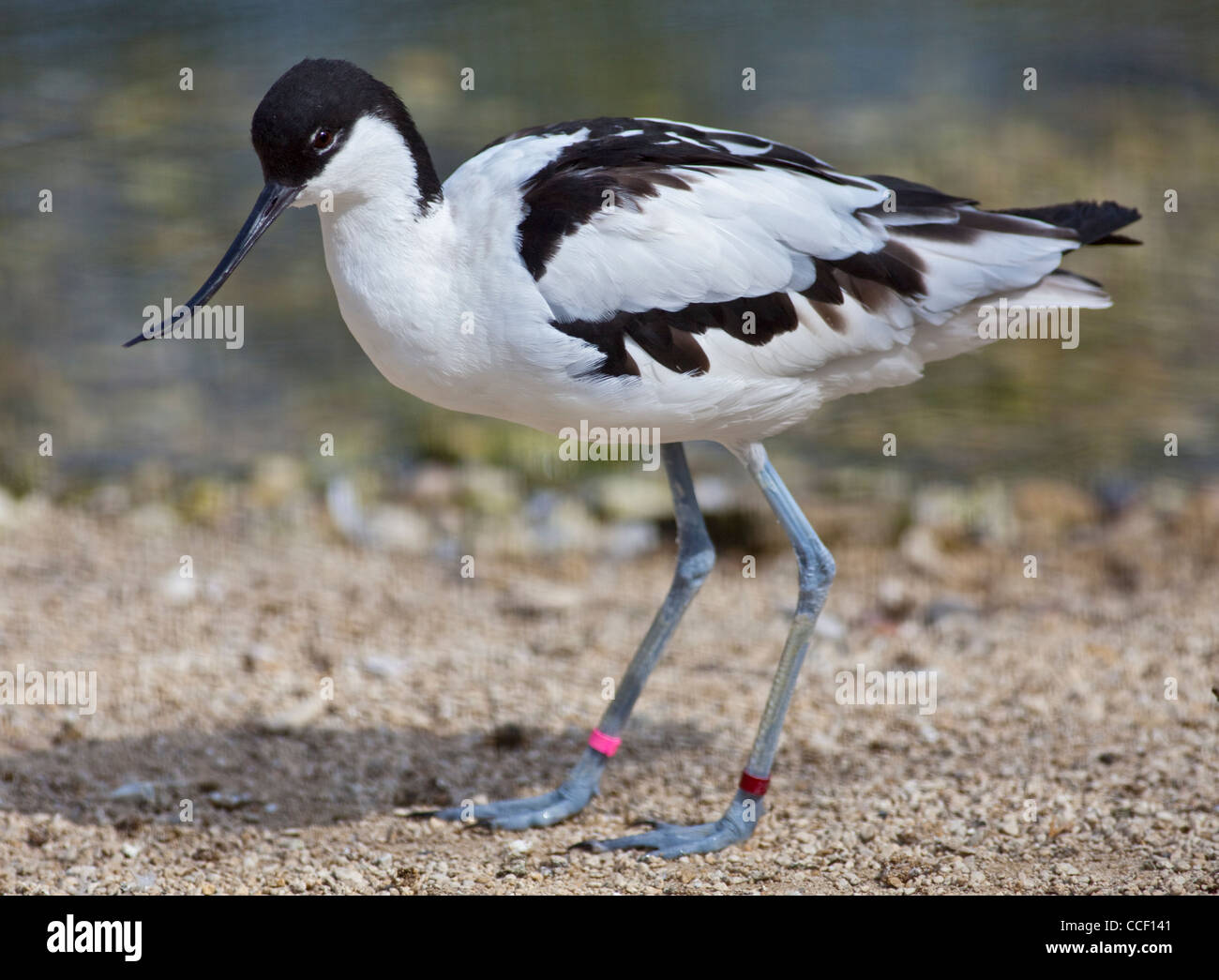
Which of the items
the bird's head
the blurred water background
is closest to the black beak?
the bird's head

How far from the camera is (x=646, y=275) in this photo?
11.6ft

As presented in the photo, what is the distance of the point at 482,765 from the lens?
452cm

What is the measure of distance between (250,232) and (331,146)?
1.06 ft

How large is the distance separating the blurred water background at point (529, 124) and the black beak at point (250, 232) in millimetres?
3271

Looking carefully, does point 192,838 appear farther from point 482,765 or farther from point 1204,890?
point 1204,890

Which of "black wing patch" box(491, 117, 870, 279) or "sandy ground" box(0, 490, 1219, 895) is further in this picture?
"sandy ground" box(0, 490, 1219, 895)

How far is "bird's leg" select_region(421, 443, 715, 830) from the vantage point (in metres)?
4.14

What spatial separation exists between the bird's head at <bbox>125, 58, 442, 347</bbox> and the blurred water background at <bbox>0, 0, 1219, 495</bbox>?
334cm

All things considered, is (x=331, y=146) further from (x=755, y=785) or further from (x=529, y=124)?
(x=529, y=124)

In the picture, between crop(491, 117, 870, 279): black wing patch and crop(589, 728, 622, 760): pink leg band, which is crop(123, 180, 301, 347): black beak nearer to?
crop(491, 117, 870, 279): black wing patch

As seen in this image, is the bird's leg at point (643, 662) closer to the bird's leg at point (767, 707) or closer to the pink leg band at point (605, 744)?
the pink leg band at point (605, 744)

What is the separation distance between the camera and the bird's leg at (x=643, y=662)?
13.6 ft
